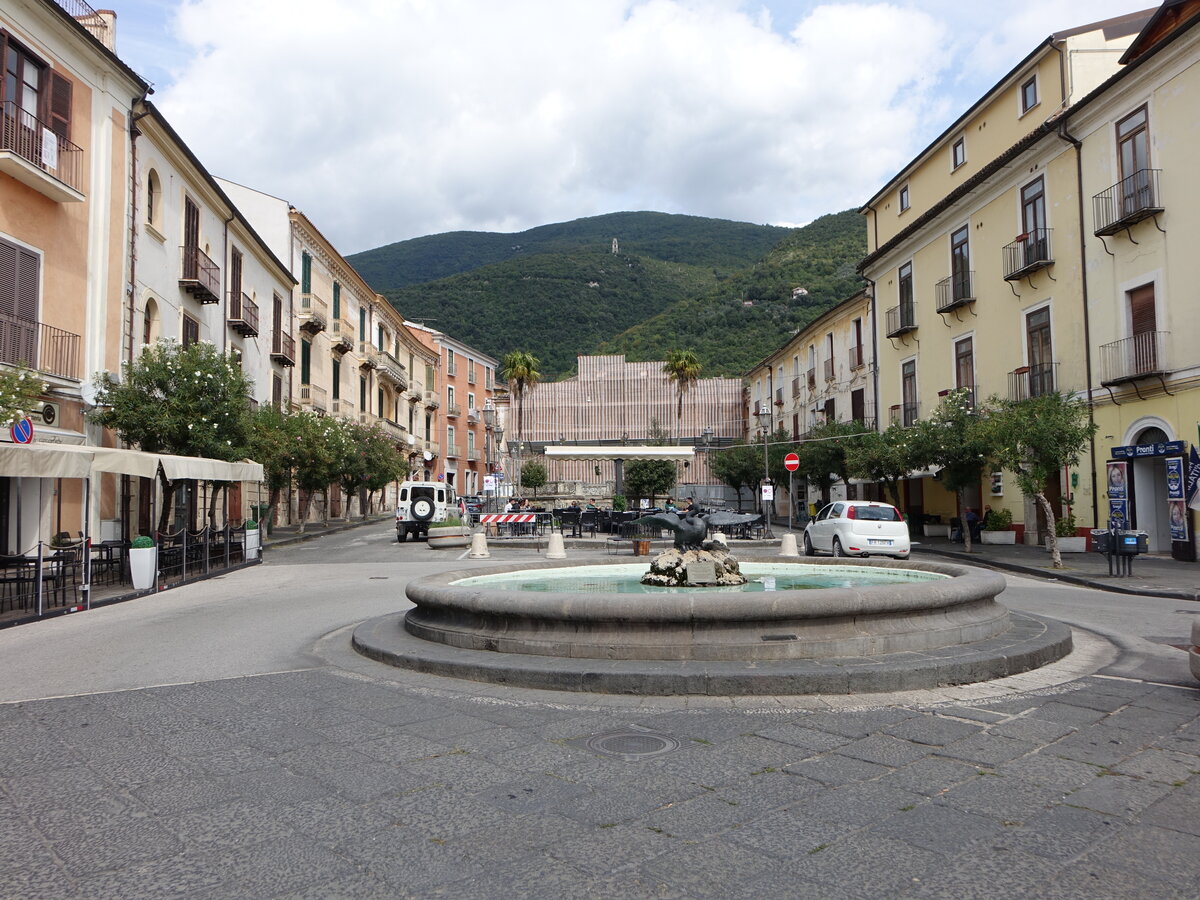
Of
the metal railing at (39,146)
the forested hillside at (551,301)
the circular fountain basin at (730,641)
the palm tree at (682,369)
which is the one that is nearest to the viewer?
the circular fountain basin at (730,641)

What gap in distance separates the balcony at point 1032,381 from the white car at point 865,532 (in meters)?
7.45

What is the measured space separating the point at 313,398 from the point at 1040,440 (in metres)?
30.9

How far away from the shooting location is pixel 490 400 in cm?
7331

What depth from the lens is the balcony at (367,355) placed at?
4653 cm

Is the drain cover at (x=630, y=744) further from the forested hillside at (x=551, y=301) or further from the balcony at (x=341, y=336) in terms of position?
the forested hillside at (x=551, y=301)

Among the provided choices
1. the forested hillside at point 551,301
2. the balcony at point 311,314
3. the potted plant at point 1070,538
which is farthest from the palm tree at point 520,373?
the potted plant at point 1070,538

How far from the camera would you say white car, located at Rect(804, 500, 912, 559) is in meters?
18.8

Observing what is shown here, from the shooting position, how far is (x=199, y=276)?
81.7 feet

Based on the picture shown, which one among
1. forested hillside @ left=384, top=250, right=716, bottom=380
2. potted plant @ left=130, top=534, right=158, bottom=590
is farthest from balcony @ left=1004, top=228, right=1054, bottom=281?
forested hillside @ left=384, top=250, right=716, bottom=380

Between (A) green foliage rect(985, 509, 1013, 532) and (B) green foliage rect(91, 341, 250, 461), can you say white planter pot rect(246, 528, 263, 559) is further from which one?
(A) green foliage rect(985, 509, 1013, 532)

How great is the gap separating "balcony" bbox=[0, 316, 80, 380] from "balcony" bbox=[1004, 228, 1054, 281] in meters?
24.5

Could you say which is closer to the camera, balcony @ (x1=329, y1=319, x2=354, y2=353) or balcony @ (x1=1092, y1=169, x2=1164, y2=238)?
balcony @ (x1=1092, y1=169, x2=1164, y2=238)

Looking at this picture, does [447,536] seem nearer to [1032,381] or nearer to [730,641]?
[1032,381]

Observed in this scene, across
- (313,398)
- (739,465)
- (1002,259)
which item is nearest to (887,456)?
(1002,259)
